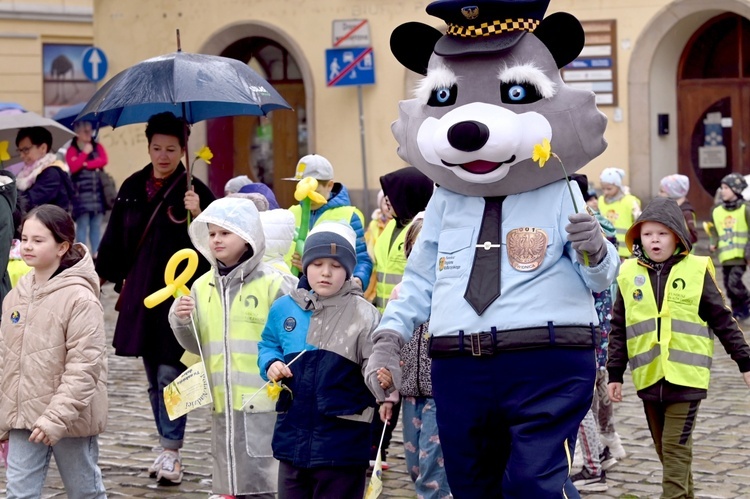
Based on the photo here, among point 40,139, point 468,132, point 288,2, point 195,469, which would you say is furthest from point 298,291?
point 288,2

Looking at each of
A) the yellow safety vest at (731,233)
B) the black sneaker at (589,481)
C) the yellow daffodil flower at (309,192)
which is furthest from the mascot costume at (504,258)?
the yellow safety vest at (731,233)

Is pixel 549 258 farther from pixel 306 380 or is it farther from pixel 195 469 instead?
pixel 195 469

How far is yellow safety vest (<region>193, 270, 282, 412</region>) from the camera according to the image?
6.03 metres

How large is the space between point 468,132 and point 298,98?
730 inches

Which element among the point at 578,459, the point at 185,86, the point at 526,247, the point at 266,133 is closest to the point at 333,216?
the point at 185,86

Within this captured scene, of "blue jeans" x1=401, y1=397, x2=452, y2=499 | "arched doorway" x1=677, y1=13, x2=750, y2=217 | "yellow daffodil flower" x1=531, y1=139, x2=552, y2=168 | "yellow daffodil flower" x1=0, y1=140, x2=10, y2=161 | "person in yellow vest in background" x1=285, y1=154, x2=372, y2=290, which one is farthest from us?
"arched doorway" x1=677, y1=13, x2=750, y2=217

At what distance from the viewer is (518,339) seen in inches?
185

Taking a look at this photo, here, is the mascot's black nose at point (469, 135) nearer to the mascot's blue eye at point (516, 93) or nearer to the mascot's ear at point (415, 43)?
the mascot's blue eye at point (516, 93)

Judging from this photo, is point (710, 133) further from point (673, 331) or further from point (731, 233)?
point (673, 331)

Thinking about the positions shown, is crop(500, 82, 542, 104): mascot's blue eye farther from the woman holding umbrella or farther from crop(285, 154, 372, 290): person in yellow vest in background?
crop(285, 154, 372, 290): person in yellow vest in background

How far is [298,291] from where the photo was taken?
5.61 m

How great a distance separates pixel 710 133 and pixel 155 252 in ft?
50.0

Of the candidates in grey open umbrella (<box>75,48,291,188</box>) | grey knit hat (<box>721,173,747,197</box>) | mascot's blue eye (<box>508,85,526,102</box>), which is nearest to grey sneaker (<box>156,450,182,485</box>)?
grey open umbrella (<box>75,48,291,188</box>)

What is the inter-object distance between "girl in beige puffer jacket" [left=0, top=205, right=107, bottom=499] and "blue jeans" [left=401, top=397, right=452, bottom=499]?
1450 mm
